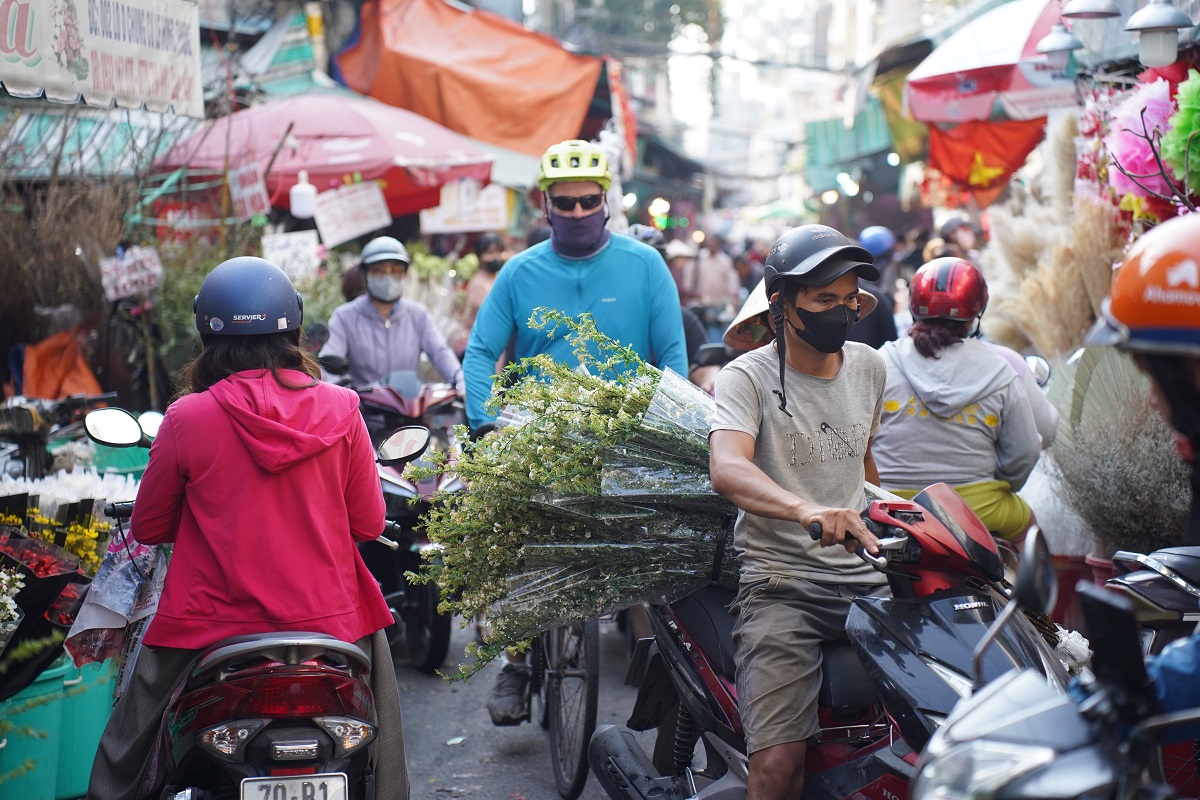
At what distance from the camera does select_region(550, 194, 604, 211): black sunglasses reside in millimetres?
5582

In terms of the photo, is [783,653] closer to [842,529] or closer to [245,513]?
[842,529]

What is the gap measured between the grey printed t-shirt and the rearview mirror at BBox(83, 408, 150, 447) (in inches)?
70.9

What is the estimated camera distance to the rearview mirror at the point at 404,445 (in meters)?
Result: 4.01

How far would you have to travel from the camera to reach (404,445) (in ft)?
13.3

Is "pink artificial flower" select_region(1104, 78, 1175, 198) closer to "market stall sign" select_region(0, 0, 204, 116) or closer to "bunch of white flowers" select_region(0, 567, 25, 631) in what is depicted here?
"market stall sign" select_region(0, 0, 204, 116)

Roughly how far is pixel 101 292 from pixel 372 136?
14.8 ft

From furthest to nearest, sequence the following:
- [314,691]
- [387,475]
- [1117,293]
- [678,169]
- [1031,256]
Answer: [678,169] → [1031,256] → [387,475] → [314,691] → [1117,293]

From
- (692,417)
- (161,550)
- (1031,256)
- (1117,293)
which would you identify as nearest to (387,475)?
(161,550)

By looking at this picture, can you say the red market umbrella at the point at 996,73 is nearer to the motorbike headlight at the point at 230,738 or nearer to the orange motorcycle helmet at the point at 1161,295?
the orange motorcycle helmet at the point at 1161,295

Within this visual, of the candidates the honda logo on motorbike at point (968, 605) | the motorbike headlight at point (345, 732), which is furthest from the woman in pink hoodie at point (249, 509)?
the honda logo on motorbike at point (968, 605)

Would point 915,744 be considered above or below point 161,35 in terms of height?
below

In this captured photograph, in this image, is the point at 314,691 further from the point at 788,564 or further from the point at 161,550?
the point at 788,564

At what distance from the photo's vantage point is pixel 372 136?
13.1 metres

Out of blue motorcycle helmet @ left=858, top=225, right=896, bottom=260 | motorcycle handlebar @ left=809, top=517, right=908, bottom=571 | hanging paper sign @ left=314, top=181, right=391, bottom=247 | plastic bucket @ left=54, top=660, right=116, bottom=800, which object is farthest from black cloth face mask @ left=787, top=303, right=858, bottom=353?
hanging paper sign @ left=314, top=181, right=391, bottom=247
